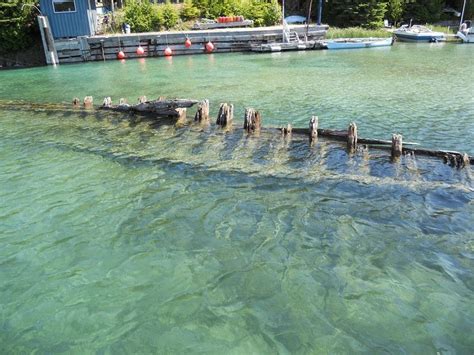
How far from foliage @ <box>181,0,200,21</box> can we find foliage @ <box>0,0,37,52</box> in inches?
732

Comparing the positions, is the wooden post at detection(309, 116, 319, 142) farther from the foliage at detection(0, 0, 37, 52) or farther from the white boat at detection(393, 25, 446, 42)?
the white boat at detection(393, 25, 446, 42)

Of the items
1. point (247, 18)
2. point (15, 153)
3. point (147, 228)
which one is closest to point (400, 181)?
point (147, 228)

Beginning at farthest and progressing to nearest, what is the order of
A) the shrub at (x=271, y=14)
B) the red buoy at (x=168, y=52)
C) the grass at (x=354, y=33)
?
the shrub at (x=271, y=14)
the grass at (x=354, y=33)
the red buoy at (x=168, y=52)

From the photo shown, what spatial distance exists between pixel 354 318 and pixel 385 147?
8.07 meters

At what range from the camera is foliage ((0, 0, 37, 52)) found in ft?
143

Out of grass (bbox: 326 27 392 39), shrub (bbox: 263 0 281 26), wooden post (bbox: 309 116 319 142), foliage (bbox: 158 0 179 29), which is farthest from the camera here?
shrub (bbox: 263 0 281 26)

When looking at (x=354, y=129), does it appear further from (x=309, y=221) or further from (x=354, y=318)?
(x=354, y=318)

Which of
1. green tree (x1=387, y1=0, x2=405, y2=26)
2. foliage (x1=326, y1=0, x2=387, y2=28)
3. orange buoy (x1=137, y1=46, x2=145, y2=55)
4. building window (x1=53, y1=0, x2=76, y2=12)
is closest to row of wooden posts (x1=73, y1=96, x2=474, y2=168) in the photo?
orange buoy (x1=137, y1=46, x2=145, y2=55)

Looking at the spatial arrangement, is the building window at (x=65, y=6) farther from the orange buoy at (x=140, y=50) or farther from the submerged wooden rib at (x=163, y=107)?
the submerged wooden rib at (x=163, y=107)

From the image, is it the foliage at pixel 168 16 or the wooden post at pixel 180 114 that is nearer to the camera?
the wooden post at pixel 180 114

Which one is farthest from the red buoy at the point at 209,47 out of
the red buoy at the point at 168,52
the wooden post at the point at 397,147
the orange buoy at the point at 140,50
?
the wooden post at the point at 397,147

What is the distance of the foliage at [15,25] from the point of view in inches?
1710

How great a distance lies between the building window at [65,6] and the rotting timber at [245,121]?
24.2 m

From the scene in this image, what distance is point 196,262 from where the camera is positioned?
25.0 ft
